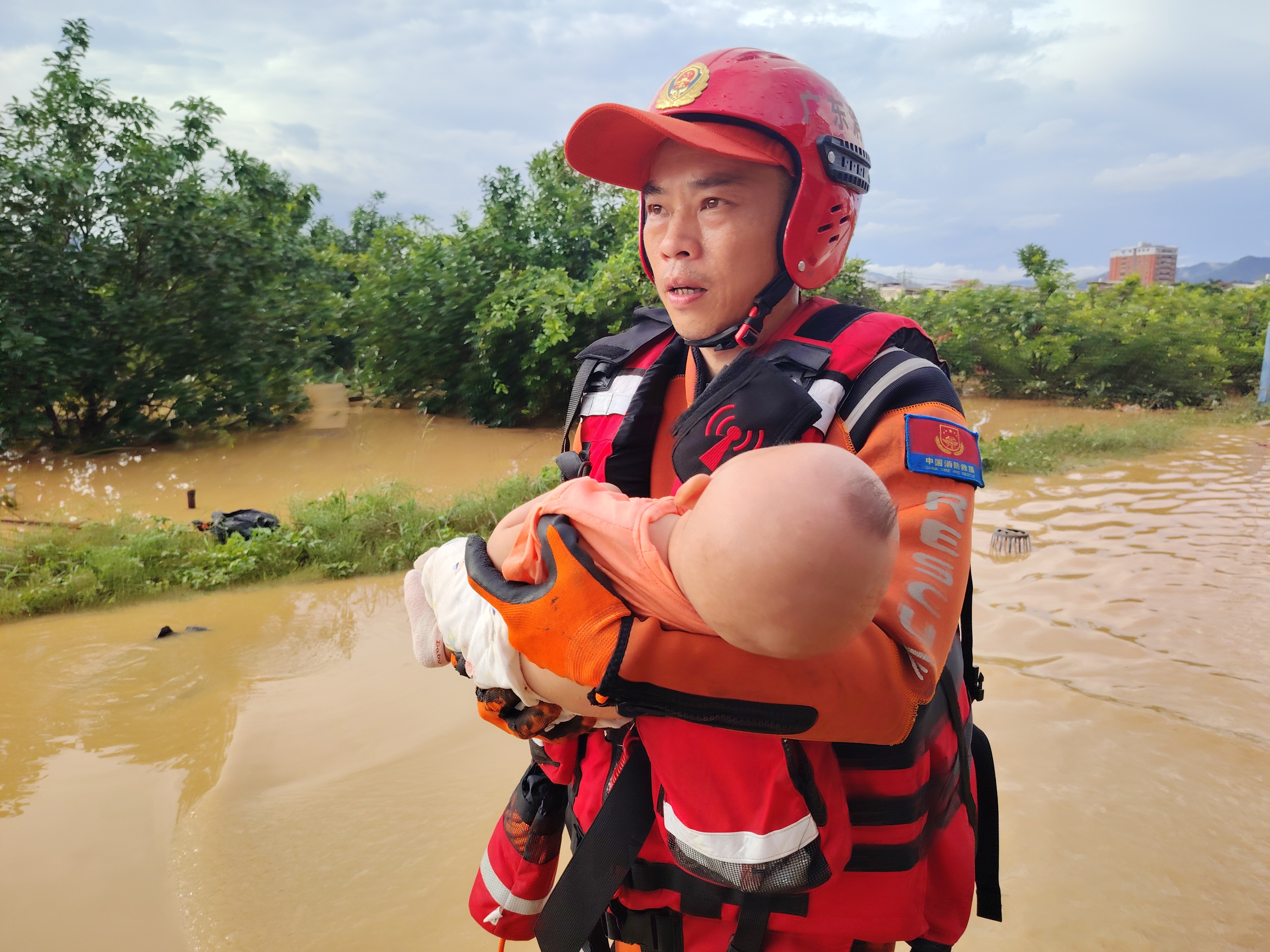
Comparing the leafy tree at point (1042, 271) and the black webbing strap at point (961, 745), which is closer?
the black webbing strap at point (961, 745)

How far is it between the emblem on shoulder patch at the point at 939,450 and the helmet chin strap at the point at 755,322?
377 millimetres

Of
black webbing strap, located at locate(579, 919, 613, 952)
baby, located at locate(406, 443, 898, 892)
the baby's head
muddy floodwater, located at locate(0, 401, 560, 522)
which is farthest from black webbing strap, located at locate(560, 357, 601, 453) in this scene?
muddy floodwater, located at locate(0, 401, 560, 522)

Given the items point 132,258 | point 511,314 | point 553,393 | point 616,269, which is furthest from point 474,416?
point 132,258

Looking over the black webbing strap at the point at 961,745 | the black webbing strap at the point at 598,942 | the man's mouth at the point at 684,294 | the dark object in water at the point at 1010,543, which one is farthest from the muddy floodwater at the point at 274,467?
the black webbing strap at the point at 961,745

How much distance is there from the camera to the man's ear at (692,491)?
0.98 meters

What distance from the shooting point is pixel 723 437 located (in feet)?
4.27

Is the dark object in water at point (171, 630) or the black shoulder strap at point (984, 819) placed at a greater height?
the black shoulder strap at point (984, 819)

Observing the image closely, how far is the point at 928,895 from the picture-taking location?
1.41 metres

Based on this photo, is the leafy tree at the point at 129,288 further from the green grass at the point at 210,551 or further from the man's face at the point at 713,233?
the man's face at the point at 713,233

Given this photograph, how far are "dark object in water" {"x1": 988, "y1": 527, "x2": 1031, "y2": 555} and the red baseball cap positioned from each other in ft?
17.9

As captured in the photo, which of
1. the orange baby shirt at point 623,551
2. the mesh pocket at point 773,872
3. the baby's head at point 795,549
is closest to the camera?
the baby's head at point 795,549

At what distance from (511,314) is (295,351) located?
2.95m

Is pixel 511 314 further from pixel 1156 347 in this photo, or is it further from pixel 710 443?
pixel 1156 347

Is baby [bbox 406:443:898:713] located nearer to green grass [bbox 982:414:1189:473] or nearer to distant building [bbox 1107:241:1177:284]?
green grass [bbox 982:414:1189:473]
